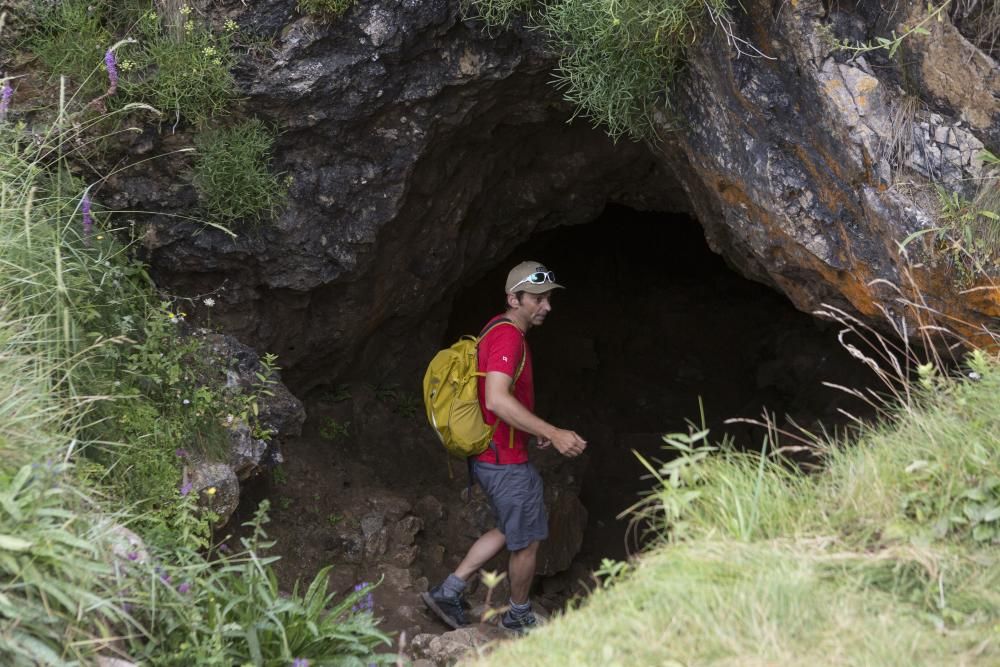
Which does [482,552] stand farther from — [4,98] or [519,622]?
[4,98]

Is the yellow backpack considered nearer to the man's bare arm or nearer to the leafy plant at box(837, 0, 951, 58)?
the man's bare arm

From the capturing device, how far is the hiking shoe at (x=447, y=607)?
16.5 feet

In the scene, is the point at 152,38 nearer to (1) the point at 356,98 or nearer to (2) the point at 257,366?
(1) the point at 356,98

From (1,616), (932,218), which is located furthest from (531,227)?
(1,616)

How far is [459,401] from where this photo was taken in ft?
16.1

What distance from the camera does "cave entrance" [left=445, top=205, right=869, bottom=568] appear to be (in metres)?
7.82

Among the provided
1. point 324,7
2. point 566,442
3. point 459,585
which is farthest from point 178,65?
point 459,585

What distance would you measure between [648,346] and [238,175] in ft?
16.3

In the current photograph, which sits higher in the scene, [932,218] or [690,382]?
[932,218]

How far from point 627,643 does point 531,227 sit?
4.61 m

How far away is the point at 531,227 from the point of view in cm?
687

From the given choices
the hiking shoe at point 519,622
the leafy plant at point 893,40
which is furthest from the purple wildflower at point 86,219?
the leafy plant at point 893,40

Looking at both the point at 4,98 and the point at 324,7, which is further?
the point at 324,7

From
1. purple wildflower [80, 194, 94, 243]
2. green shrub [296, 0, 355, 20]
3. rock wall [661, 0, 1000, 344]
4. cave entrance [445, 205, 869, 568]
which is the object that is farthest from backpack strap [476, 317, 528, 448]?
cave entrance [445, 205, 869, 568]
